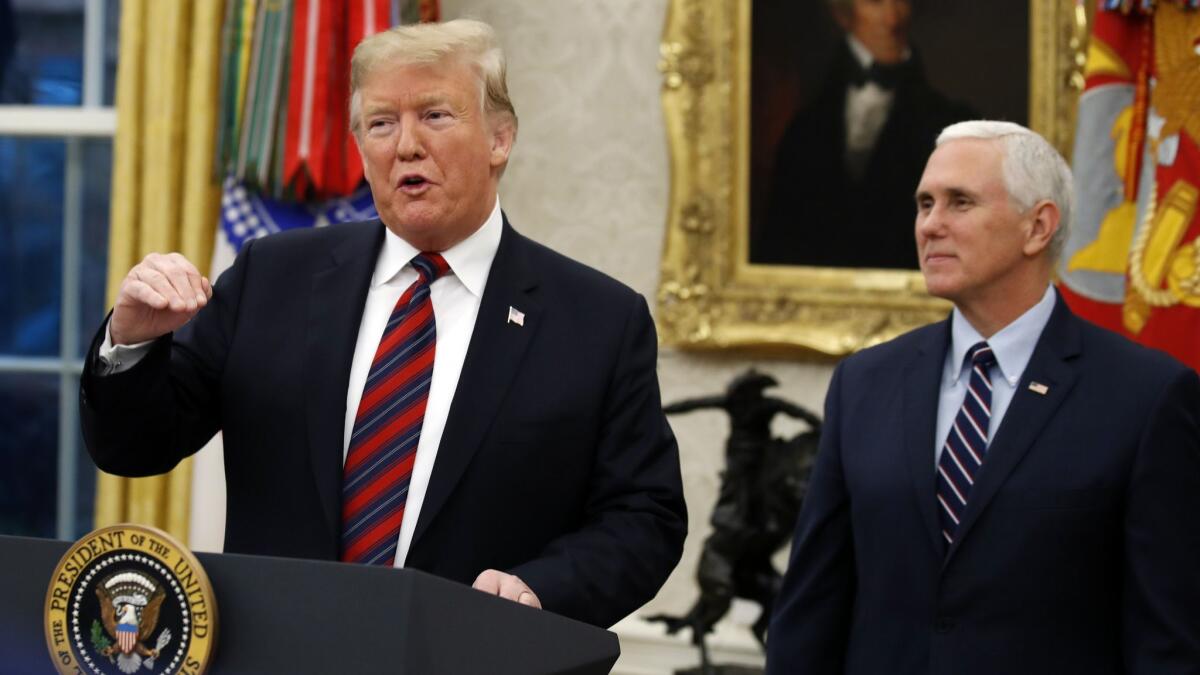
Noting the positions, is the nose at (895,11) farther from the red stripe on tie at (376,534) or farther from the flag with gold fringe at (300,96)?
the red stripe on tie at (376,534)

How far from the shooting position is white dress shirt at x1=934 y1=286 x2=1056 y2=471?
2.83 metres

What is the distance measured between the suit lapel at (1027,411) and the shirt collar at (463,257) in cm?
90

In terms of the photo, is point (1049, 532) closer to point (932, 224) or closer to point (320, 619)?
point (932, 224)

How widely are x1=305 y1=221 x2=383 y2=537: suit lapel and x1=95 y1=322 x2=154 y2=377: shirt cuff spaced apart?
0.24 m

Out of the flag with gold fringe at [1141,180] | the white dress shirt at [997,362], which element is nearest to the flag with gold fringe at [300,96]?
the flag with gold fringe at [1141,180]

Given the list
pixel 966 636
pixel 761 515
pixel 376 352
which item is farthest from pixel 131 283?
pixel 761 515

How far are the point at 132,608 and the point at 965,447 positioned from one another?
1581 millimetres

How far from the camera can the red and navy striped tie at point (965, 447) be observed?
2768mm

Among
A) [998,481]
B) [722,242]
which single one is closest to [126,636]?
[998,481]

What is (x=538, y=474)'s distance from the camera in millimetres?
2279

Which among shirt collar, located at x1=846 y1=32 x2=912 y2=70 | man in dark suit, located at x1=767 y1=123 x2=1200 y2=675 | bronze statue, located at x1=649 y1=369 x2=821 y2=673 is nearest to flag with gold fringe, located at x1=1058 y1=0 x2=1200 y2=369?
bronze statue, located at x1=649 y1=369 x2=821 y2=673

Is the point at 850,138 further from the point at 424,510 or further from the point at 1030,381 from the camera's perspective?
the point at 424,510

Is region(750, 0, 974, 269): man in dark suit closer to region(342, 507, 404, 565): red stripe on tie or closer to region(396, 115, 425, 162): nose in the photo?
region(396, 115, 425, 162): nose

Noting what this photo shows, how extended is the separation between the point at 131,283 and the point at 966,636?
1.44 meters
